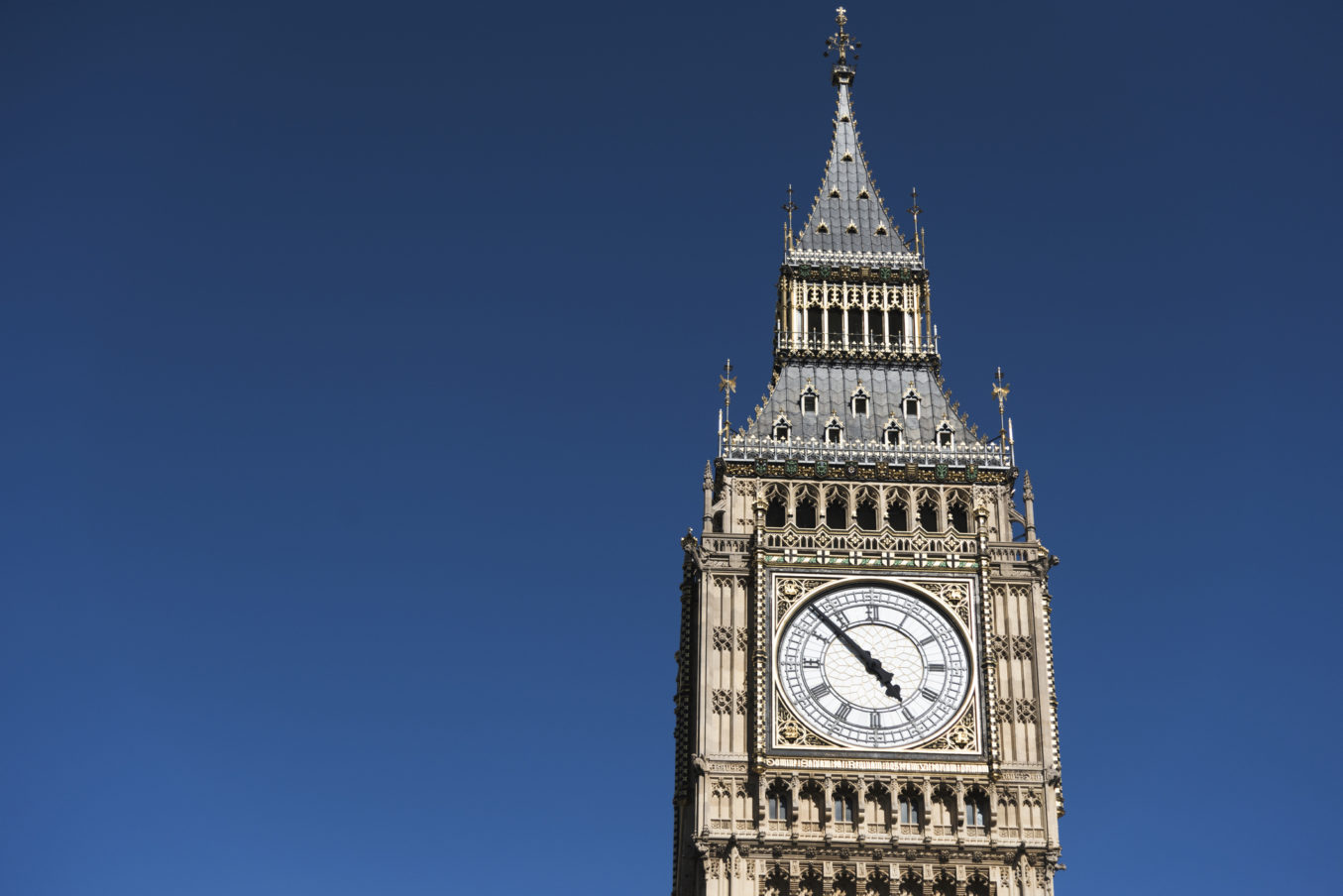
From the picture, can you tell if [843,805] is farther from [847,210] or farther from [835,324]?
[847,210]

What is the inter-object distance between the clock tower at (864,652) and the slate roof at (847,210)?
12.6 feet

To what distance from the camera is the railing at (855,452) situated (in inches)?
2685

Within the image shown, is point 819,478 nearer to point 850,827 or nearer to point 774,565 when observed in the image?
point 774,565

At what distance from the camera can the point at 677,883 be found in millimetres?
66375

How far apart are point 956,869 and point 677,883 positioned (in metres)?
8.82

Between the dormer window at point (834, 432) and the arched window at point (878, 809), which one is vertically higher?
the dormer window at point (834, 432)

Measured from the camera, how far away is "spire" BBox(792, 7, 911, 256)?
2965 inches

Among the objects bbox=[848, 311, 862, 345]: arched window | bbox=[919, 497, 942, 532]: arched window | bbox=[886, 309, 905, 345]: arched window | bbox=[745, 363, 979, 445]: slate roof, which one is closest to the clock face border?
bbox=[919, 497, 942, 532]: arched window

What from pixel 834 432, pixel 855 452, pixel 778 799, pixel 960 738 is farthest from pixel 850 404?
pixel 778 799

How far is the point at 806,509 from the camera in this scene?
222ft

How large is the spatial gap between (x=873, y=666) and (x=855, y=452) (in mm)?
7306

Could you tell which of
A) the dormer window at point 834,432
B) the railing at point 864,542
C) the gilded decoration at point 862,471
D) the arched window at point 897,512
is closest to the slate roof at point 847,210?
the dormer window at point 834,432

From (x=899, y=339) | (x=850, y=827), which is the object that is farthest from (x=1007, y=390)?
(x=850, y=827)

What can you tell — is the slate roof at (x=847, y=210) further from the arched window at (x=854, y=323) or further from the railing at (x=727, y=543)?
the railing at (x=727, y=543)
